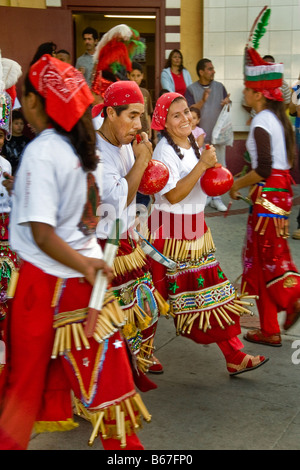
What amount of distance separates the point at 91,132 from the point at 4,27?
741 cm

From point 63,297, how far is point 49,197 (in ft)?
1.35

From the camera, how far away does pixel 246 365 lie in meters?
4.05

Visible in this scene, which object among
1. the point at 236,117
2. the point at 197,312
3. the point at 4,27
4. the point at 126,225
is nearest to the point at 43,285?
the point at 126,225

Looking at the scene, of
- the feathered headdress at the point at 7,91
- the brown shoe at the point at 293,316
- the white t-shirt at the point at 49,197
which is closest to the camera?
the white t-shirt at the point at 49,197

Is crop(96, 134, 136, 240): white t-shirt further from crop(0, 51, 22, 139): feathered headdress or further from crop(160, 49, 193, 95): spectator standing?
crop(160, 49, 193, 95): spectator standing

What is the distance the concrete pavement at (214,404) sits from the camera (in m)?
3.32

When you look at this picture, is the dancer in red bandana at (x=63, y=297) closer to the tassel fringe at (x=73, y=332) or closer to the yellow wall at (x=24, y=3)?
the tassel fringe at (x=73, y=332)

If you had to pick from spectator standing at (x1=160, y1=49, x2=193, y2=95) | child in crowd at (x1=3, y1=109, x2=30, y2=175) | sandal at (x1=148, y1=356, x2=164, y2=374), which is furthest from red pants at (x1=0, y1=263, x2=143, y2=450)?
spectator standing at (x1=160, y1=49, x2=193, y2=95)

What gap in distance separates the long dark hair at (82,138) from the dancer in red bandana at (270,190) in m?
2.02

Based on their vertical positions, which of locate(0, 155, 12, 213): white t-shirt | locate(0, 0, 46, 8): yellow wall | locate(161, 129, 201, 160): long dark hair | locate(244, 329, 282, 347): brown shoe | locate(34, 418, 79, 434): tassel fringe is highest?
locate(0, 0, 46, 8): yellow wall

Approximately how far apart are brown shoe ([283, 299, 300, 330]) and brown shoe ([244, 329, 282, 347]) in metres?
0.15

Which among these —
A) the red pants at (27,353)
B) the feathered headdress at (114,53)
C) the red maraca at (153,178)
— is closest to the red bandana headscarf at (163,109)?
the feathered headdress at (114,53)

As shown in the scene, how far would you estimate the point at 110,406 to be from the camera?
8.40 feet

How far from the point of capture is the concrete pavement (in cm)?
332
